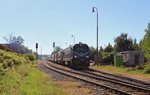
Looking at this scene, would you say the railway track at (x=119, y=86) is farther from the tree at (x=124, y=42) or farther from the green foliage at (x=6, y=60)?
the tree at (x=124, y=42)

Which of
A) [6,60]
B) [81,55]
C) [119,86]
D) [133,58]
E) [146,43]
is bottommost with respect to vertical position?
[119,86]

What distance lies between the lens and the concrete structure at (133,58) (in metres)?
62.4

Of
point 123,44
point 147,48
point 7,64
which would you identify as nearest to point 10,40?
point 123,44

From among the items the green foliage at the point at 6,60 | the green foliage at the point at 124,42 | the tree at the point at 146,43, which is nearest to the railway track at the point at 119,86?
the green foliage at the point at 6,60

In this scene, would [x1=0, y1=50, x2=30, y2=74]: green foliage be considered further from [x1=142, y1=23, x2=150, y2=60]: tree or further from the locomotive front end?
[x1=142, y1=23, x2=150, y2=60]: tree

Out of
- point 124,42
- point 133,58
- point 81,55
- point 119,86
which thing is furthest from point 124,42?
point 119,86

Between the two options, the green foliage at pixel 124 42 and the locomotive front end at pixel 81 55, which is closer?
the locomotive front end at pixel 81 55

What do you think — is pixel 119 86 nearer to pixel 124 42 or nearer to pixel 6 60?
pixel 6 60

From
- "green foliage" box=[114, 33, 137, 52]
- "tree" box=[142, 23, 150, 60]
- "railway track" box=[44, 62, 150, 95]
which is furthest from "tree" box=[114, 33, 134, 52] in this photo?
"railway track" box=[44, 62, 150, 95]

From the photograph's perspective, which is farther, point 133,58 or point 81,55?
point 133,58

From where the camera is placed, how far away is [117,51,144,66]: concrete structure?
6241 cm

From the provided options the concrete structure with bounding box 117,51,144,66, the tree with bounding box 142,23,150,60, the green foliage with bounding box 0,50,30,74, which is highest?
the tree with bounding box 142,23,150,60

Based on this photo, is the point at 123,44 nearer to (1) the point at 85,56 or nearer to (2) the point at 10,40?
(1) the point at 85,56

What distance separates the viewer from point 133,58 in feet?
207
